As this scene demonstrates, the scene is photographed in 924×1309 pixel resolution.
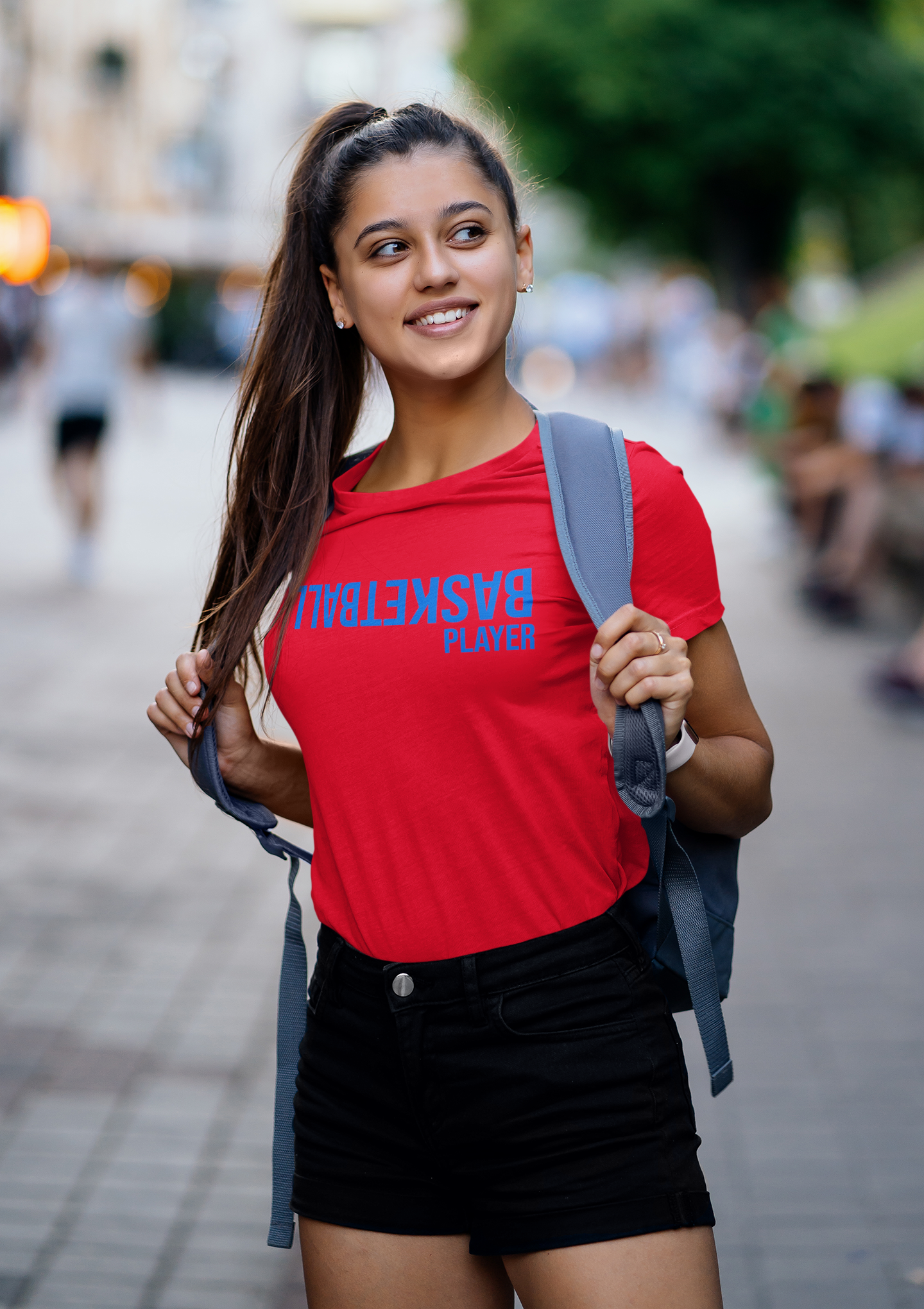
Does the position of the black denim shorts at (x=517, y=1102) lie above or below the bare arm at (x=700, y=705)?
below

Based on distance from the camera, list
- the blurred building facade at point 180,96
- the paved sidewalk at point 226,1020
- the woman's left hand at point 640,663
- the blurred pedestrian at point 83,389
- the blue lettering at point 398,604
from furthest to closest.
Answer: the blurred building facade at point 180,96
the blurred pedestrian at point 83,389
the paved sidewalk at point 226,1020
the blue lettering at point 398,604
the woman's left hand at point 640,663

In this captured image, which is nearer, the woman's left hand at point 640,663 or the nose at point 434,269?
the woman's left hand at point 640,663

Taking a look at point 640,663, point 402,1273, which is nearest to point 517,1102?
point 402,1273

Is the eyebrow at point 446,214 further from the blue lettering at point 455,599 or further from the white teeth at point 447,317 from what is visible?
the blue lettering at point 455,599

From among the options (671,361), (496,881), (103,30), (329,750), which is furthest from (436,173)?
(103,30)

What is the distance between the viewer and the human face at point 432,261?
1.98 m

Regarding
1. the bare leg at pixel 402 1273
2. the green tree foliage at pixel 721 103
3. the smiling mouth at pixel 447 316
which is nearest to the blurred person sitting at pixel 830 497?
the smiling mouth at pixel 447 316

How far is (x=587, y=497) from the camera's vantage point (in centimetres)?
188

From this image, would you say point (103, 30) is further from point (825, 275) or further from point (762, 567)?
point (762, 567)

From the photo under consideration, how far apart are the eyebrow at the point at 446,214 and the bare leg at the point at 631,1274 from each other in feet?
3.96

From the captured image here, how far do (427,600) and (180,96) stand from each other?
5528cm

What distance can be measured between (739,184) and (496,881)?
27782mm

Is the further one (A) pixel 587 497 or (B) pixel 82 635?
(B) pixel 82 635

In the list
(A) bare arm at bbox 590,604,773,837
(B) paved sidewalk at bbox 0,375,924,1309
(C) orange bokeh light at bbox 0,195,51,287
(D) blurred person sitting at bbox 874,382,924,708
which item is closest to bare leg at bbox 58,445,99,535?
(B) paved sidewalk at bbox 0,375,924,1309
